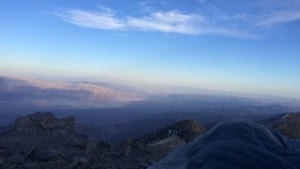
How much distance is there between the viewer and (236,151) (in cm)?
617

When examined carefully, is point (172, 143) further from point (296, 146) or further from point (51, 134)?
point (296, 146)

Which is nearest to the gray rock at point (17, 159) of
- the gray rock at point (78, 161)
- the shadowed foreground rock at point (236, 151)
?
the gray rock at point (78, 161)

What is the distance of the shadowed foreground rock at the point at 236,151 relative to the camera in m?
5.99

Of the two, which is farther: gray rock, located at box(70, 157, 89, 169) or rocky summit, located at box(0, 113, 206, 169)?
rocky summit, located at box(0, 113, 206, 169)

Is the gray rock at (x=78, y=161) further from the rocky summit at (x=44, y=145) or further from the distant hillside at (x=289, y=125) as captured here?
the distant hillside at (x=289, y=125)

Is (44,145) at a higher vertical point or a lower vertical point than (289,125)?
lower

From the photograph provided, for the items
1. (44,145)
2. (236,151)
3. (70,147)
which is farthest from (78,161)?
(236,151)

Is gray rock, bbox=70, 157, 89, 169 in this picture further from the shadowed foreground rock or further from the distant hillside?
the distant hillside

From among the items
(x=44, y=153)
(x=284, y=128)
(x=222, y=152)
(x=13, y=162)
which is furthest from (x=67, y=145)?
(x=222, y=152)

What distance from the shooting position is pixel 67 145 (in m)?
16.8

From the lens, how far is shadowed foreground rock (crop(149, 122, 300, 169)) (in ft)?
19.7

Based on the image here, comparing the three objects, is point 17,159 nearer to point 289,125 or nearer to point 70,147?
point 70,147

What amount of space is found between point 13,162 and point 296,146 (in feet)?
29.3

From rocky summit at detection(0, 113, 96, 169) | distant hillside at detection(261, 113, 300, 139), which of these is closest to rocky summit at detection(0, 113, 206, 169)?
rocky summit at detection(0, 113, 96, 169)
